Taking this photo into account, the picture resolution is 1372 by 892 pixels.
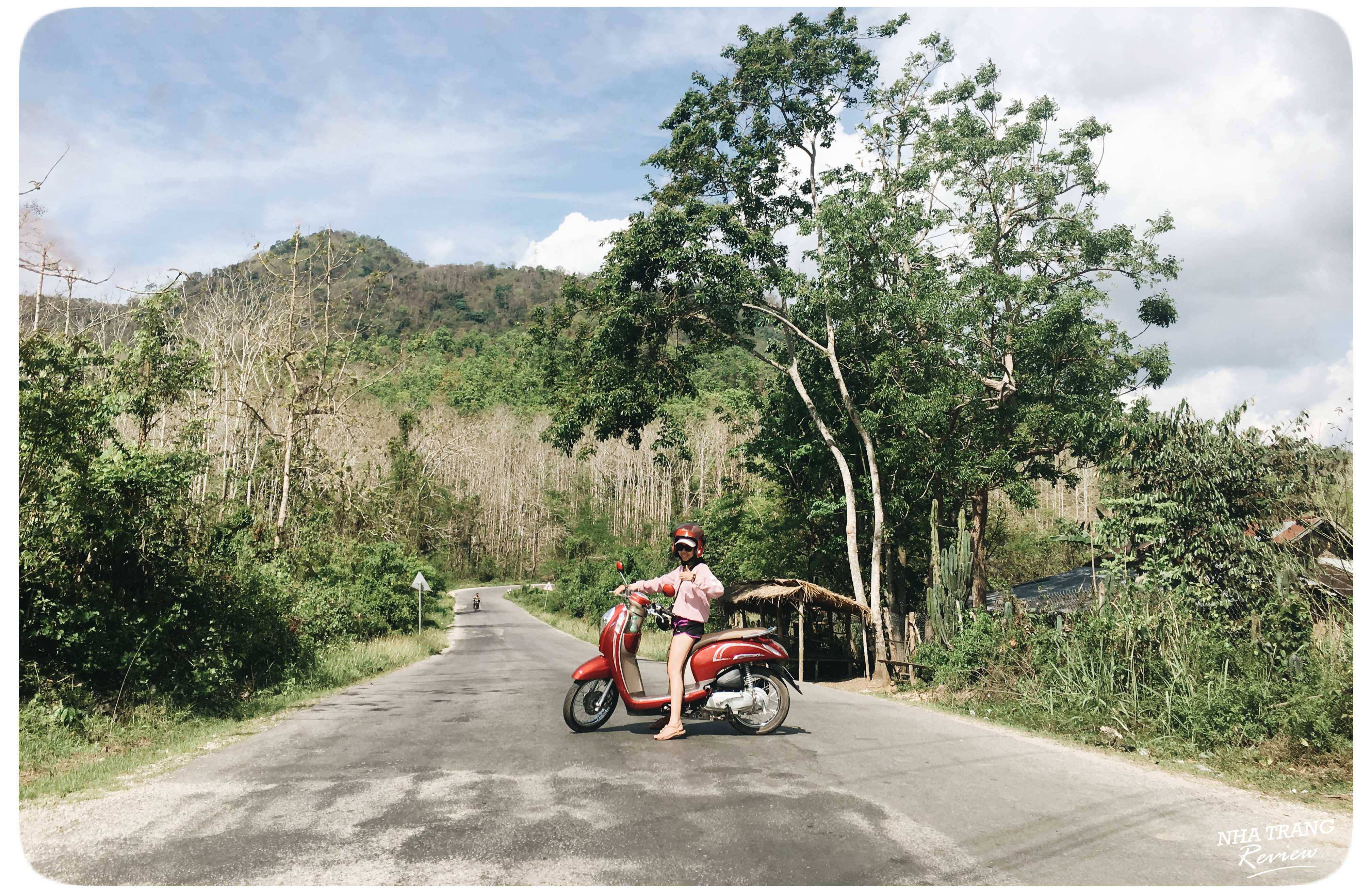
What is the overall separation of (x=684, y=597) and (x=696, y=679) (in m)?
0.75

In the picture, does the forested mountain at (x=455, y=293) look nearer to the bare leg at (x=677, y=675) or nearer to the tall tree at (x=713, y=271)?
the tall tree at (x=713, y=271)

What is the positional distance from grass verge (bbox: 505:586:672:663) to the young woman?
2519 millimetres

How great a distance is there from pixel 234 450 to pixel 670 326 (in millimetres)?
15290

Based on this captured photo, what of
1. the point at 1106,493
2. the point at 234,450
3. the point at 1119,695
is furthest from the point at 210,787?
the point at 234,450

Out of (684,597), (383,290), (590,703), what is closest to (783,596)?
(590,703)

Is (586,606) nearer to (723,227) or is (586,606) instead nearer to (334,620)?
(334,620)

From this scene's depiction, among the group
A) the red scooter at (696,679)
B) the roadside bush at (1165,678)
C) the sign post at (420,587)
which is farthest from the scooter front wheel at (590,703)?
the sign post at (420,587)

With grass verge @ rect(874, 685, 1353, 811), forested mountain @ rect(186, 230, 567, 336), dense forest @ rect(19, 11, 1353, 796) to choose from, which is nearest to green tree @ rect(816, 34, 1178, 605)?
dense forest @ rect(19, 11, 1353, 796)

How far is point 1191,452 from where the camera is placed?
1141 centimetres

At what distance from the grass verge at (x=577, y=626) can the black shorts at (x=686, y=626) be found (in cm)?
250

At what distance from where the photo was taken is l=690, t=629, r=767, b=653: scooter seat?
719 cm

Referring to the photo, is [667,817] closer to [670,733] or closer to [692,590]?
[670,733]

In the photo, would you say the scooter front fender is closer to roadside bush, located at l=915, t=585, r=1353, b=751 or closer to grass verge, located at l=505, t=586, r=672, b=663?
grass verge, located at l=505, t=586, r=672, b=663

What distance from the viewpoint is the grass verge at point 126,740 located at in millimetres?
6039
